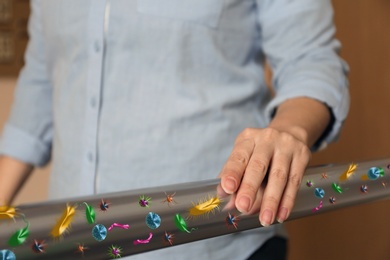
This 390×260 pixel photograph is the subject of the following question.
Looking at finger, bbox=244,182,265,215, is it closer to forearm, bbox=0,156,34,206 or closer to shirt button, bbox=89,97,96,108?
shirt button, bbox=89,97,96,108

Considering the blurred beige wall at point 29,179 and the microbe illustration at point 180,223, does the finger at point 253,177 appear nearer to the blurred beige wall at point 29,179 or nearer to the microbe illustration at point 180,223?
the microbe illustration at point 180,223

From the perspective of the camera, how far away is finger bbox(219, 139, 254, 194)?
40cm

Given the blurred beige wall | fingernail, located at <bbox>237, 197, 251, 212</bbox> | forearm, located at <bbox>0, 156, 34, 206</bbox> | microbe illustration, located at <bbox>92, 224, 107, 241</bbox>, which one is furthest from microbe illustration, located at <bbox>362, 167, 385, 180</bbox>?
the blurred beige wall

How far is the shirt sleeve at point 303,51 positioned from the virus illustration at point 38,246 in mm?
379

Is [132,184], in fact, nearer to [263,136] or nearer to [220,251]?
[220,251]

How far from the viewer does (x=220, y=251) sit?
674 mm

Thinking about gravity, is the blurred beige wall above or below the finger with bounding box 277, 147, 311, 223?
below

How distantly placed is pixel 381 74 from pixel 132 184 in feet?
2.42

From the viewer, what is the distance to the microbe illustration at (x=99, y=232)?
0.33 m

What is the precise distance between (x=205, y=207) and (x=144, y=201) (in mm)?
43

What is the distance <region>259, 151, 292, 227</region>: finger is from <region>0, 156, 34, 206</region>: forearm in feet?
1.57

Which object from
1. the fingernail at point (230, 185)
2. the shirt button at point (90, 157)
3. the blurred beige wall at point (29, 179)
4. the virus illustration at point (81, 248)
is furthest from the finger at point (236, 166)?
the blurred beige wall at point (29, 179)

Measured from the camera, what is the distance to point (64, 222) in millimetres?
315

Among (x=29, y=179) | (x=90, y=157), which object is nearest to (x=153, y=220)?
(x=90, y=157)
